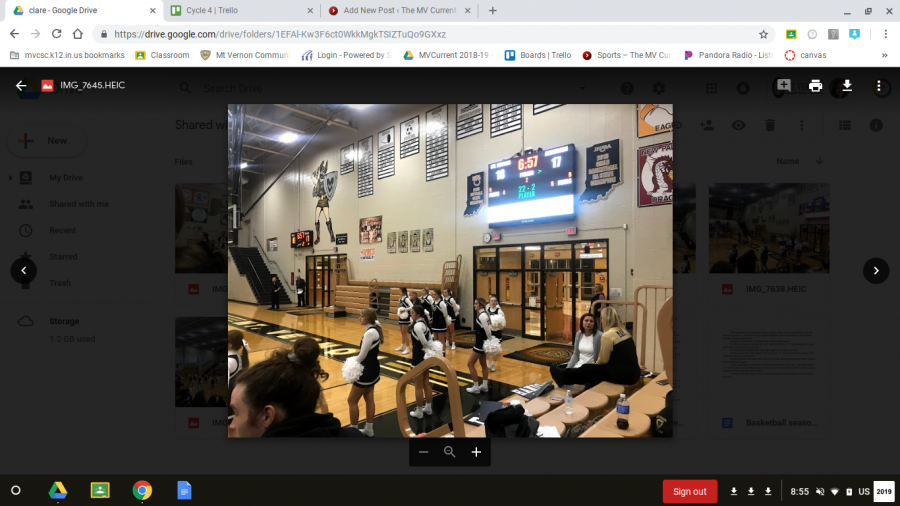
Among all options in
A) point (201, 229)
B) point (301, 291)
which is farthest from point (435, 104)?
point (301, 291)

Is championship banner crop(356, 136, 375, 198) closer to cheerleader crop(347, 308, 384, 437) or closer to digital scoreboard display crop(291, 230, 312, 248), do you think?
digital scoreboard display crop(291, 230, 312, 248)

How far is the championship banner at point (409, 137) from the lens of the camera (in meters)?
9.61

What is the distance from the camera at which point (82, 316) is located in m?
1.40

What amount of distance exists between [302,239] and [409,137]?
5.96m

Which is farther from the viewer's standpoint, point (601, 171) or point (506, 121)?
point (506, 121)

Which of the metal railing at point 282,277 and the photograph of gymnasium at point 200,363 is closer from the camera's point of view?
the photograph of gymnasium at point 200,363

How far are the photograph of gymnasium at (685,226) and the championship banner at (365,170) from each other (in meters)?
10.2

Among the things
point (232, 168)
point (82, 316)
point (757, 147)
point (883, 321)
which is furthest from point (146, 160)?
point (883, 321)

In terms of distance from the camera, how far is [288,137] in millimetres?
11055
